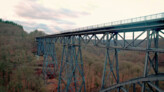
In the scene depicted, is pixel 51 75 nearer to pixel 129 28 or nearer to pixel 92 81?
pixel 92 81

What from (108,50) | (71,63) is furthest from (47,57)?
(108,50)

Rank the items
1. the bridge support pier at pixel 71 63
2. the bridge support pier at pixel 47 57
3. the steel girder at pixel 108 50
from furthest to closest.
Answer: the bridge support pier at pixel 47 57
the bridge support pier at pixel 71 63
the steel girder at pixel 108 50

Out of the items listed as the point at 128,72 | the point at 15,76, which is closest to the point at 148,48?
the point at 15,76

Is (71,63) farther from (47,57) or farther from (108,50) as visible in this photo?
(47,57)

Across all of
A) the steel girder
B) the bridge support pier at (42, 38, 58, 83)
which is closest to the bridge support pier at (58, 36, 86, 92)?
the steel girder

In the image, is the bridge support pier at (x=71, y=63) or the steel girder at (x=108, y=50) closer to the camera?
the steel girder at (x=108, y=50)

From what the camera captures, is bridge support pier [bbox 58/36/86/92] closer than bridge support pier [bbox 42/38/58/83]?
Yes

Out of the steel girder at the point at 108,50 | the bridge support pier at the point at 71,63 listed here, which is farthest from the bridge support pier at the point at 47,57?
the bridge support pier at the point at 71,63

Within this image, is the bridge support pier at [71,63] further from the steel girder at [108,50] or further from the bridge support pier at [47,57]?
the bridge support pier at [47,57]

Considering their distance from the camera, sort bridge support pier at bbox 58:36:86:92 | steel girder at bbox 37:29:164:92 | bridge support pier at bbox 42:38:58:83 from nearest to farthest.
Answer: steel girder at bbox 37:29:164:92
bridge support pier at bbox 58:36:86:92
bridge support pier at bbox 42:38:58:83

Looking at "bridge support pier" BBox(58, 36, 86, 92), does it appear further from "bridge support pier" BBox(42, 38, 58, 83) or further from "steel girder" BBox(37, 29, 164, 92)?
"bridge support pier" BBox(42, 38, 58, 83)

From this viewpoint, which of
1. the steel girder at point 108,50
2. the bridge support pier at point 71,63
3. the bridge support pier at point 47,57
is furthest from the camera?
the bridge support pier at point 47,57

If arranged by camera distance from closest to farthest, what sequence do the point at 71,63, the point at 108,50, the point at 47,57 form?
the point at 108,50 → the point at 71,63 → the point at 47,57

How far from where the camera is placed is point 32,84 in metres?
15.3
